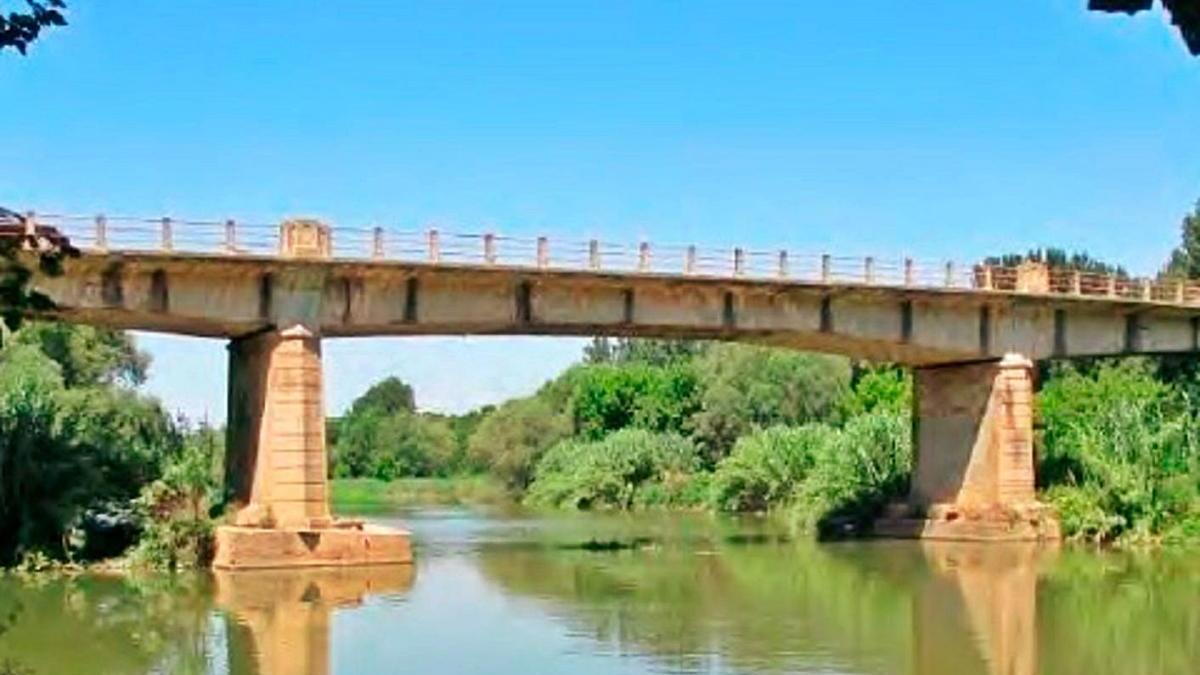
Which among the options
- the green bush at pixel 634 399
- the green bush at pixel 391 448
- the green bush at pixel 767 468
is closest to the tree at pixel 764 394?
the green bush at pixel 634 399

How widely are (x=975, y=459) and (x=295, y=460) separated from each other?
20.1m

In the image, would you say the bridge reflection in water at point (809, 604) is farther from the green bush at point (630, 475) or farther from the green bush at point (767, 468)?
the green bush at point (630, 475)

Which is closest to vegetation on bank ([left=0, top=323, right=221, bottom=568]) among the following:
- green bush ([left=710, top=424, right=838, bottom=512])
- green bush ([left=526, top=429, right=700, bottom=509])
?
green bush ([left=710, top=424, right=838, bottom=512])

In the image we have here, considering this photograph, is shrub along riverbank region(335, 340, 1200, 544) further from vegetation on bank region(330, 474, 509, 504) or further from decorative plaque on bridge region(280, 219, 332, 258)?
decorative plaque on bridge region(280, 219, 332, 258)

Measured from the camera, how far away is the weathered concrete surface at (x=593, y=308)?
37188 mm

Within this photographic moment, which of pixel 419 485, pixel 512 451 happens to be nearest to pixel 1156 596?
pixel 512 451

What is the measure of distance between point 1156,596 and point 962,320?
1666 centimetres

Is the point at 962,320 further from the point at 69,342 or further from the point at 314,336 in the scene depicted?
the point at 69,342

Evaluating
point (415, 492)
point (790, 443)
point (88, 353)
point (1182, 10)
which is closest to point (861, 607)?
point (1182, 10)

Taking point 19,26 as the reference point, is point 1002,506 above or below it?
below

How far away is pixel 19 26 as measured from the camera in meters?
5.58

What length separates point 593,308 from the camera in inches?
1674

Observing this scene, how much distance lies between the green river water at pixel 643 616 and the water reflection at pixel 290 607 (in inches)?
2.6

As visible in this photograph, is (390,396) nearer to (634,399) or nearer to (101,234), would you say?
(634,399)
